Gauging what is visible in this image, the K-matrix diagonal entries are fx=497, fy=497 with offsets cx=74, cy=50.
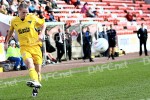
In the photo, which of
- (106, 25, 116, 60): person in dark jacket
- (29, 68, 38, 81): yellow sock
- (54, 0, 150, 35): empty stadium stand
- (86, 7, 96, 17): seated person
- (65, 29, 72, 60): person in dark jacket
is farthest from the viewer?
(86, 7, 96, 17): seated person

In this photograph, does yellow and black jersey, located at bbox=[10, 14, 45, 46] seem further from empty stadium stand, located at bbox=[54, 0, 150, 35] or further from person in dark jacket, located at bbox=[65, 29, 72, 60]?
empty stadium stand, located at bbox=[54, 0, 150, 35]

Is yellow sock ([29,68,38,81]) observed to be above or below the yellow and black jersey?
below

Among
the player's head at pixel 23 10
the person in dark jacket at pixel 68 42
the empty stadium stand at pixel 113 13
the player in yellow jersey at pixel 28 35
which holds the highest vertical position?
the player's head at pixel 23 10

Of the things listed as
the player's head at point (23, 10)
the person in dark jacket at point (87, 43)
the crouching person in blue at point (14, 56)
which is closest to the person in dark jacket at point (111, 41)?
the person in dark jacket at point (87, 43)

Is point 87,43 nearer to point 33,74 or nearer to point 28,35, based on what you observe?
point 28,35

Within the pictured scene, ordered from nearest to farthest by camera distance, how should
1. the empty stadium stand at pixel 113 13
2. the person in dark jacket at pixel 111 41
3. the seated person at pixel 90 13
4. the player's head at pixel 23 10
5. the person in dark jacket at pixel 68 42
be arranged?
the player's head at pixel 23 10 → the person in dark jacket at pixel 111 41 → the person in dark jacket at pixel 68 42 → the empty stadium stand at pixel 113 13 → the seated person at pixel 90 13

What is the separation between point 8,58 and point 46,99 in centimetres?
1341

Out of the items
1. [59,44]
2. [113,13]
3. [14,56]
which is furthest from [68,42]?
[113,13]

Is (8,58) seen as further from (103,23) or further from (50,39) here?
(103,23)

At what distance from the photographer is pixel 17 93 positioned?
42.6ft

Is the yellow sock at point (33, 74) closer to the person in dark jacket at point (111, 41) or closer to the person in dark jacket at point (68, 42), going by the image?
the person in dark jacket at point (111, 41)

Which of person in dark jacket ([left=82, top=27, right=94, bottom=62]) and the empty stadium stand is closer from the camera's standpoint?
person in dark jacket ([left=82, top=27, right=94, bottom=62])

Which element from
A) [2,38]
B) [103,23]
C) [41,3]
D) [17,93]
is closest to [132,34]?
[103,23]

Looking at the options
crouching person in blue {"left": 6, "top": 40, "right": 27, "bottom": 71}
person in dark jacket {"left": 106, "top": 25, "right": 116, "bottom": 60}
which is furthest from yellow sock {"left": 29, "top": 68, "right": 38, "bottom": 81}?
person in dark jacket {"left": 106, "top": 25, "right": 116, "bottom": 60}
